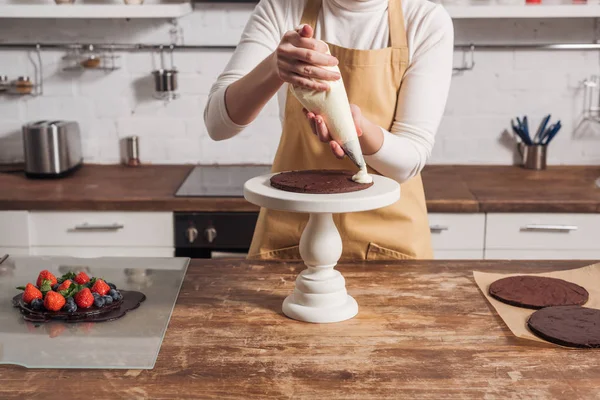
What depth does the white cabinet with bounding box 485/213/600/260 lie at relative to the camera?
2635 millimetres

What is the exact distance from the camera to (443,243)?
266 centimetres

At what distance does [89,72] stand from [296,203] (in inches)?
81.1

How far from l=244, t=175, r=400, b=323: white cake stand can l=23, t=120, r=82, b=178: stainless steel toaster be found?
1637 millimetres

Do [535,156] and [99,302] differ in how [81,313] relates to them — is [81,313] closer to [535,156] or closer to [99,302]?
[99,302]

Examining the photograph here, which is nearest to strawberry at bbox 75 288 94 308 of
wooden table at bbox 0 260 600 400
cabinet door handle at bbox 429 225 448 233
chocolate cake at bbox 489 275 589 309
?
wooden table at bbox 0 260 600 400

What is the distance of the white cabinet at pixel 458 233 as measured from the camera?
2.64m

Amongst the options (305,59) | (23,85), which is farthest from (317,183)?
(23,85)

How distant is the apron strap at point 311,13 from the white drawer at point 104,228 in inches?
40.1

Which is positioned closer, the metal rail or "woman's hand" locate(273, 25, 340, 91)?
"woman's hand" locate(273, 25, 340, 91)

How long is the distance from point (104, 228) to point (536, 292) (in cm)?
159

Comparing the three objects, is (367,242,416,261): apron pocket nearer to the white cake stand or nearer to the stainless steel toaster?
the white cake stand

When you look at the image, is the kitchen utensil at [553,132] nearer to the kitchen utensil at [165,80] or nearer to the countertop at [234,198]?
the countertop at [234,198]

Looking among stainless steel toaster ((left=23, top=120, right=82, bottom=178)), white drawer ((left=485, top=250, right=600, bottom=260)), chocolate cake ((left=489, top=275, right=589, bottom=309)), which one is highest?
stainless steel toaster ((left=23, top=120, right=82, bottom=178))

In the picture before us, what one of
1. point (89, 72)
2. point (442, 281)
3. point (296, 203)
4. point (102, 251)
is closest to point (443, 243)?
point (442, 281)
